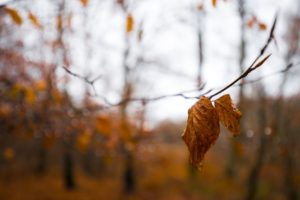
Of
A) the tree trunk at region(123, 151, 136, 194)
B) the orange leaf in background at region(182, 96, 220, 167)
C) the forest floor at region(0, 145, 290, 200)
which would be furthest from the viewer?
the tree trunk at region(123, 151, 136, 194)

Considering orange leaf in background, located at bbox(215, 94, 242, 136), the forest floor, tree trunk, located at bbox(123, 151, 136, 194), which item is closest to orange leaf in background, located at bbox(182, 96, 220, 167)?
orange leaf in background, located at bbox(215, 94, 242, 136)

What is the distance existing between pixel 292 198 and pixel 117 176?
1391cm

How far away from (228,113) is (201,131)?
→ 0.13 meters

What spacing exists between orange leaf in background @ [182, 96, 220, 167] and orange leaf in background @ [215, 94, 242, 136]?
47 mm

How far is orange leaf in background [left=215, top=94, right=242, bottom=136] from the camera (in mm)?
1014

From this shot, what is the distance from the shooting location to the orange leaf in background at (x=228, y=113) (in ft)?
3.33

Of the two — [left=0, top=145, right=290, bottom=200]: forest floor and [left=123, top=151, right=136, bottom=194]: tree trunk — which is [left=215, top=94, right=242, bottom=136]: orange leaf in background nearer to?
[left=0, top=145, right=290, bottom=200]: forest floor

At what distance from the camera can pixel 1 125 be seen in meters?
5.41

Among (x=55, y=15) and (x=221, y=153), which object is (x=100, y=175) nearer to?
(x=221, y=153)

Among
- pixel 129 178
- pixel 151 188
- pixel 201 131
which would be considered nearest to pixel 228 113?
pixel 201 131

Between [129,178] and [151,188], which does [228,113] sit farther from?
[151,188]

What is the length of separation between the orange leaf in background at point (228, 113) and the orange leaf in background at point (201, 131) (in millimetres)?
47

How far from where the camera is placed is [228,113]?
1.02 metres

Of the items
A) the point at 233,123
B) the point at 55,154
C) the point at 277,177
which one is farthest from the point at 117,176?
the point at 233,123
